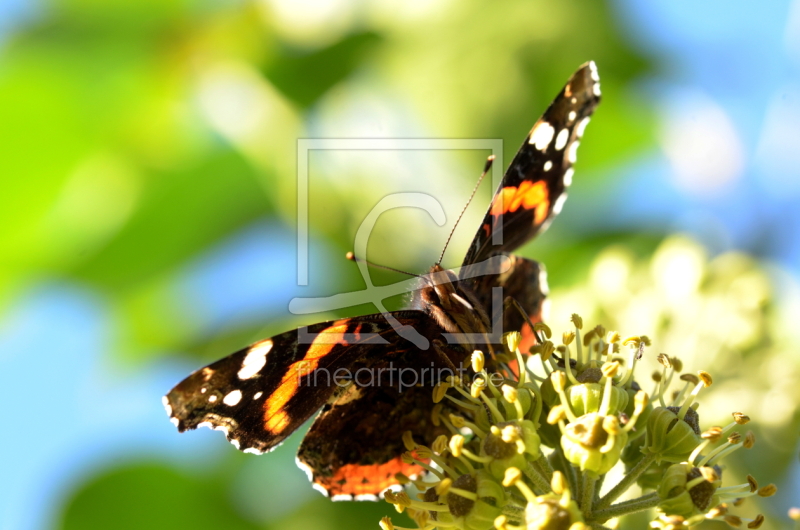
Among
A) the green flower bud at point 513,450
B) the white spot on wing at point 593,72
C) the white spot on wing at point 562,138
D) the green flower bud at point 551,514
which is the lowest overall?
the green flower bud at point 551,514

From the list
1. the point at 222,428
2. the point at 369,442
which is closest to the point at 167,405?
the point at 222,428

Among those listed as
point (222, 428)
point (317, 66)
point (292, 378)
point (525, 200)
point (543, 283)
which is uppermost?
point (317, 66)

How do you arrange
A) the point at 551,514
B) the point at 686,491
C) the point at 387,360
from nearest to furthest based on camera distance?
1. the point at 551,514
2. the point at 686,491
3. the point at 387,360

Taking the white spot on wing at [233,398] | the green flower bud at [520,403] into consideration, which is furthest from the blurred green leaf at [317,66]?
the green flower bud at [520,403]

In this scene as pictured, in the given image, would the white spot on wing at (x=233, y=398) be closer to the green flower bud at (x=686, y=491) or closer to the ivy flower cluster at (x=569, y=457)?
the ivy flower cluster at (x=569, y=457)

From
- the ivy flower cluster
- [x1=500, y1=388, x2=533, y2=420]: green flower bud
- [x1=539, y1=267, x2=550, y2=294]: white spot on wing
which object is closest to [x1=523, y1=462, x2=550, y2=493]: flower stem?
the ivy flower cluster

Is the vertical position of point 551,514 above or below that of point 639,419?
below

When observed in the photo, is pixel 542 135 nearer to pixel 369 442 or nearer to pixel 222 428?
pixel 369 442
